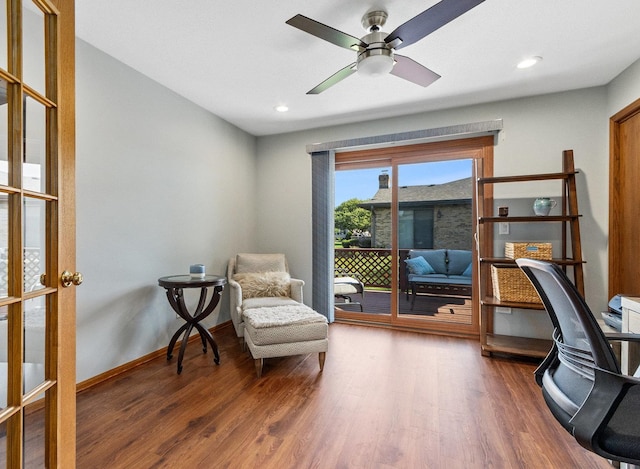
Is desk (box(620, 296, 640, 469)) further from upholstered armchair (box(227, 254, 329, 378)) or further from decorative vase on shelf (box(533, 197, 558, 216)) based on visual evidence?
upholstered armchair (box(227, 254, 329, 378))

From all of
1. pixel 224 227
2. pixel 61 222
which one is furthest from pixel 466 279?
pixel 61 222

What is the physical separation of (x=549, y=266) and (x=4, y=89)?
168 centimetres

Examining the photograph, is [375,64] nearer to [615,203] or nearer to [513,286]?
[513,286]

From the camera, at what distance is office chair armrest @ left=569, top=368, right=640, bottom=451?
0.84m

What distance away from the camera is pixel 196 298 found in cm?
308

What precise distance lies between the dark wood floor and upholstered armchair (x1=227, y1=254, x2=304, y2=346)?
18.3 inches

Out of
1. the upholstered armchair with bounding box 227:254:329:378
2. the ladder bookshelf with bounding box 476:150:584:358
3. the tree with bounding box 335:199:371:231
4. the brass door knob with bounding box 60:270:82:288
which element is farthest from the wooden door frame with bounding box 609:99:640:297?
the brass door knob with bounding box 60:270:82:288

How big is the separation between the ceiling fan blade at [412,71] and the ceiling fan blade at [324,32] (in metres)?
0.30

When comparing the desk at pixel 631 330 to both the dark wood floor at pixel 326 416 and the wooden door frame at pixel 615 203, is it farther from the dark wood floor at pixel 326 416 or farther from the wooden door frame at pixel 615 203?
the wooden door frame at pixel 615 203

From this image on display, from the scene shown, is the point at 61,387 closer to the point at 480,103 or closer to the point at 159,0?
the point at 159,0

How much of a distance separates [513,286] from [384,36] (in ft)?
7.66

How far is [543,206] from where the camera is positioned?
2.66 m

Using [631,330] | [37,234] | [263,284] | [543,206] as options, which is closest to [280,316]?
[263,284]

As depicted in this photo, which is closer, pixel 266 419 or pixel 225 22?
pixel 266 419
